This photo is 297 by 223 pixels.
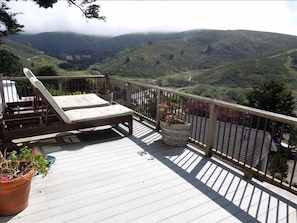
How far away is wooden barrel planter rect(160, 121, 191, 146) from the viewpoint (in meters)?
4.08

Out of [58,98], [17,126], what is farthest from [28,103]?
[17,126]

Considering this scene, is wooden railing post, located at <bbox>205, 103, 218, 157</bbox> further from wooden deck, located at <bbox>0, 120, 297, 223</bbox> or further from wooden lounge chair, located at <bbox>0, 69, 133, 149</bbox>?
wooden lounge chair, located at <bbox>0, 69, 133, 149</bbox>

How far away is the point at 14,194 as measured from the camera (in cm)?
218

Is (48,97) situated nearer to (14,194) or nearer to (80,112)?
(80,112)

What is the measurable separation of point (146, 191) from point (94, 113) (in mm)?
2105

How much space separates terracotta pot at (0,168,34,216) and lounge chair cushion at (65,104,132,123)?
1.83 m

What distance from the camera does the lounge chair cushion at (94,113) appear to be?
4.11 m

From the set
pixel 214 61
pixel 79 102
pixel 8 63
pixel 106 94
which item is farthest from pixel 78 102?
pixel 214 61

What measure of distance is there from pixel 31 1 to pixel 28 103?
15.9ft

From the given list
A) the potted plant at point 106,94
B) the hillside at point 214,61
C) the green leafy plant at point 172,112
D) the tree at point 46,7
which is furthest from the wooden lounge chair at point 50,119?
the hillside at point 214,61

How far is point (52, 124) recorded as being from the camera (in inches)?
161

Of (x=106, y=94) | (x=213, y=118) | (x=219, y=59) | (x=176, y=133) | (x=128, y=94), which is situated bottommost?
(x=219, y=59)

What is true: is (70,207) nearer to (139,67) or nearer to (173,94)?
(173,94)

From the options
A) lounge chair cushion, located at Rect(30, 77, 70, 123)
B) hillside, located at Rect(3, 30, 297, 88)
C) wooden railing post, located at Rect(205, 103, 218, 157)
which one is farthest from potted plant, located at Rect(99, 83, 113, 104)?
hillside, located at Rect(3, 30, 297, 88)
